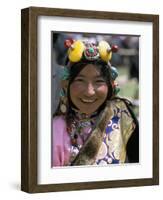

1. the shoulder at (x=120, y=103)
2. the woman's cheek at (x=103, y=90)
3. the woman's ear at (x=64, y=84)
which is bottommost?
the shoulder at (x=120, y=103)

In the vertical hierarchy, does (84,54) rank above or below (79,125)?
above

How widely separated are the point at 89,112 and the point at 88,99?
3 centimetres

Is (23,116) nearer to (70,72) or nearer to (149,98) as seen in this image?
(70,72)

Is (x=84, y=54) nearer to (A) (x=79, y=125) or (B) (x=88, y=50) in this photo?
(B) (x=88, y=50)

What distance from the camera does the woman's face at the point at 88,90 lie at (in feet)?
6.24

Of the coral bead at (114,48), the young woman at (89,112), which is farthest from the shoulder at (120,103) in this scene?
the coral bead at (114,48)

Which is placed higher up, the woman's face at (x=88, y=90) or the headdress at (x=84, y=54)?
the headdress at (x=84, y=54)

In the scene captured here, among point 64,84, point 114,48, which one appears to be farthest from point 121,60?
point 64,84

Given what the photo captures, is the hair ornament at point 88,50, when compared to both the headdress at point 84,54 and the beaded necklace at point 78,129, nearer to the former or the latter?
the headdress at point 84,54

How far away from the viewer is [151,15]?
1996 millimetres

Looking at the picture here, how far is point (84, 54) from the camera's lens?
1902mm

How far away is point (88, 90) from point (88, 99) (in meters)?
0.02

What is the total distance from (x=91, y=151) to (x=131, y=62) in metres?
0.21

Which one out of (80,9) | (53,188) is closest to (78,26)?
(80,9)
